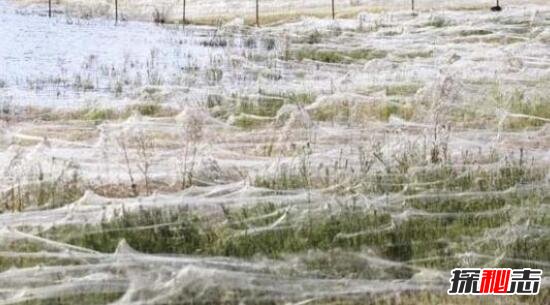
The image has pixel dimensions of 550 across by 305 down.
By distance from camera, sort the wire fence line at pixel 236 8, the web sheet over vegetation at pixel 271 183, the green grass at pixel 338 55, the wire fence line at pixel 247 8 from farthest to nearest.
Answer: the wire fence line at pixel 236 8 < the wire fence line at pixel 247 8 < the green grass at pixel 338 55 < the web sheet over vegetation at pixel 271 183

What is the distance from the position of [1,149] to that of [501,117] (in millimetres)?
5653

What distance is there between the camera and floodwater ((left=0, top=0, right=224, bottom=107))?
13.3 metres

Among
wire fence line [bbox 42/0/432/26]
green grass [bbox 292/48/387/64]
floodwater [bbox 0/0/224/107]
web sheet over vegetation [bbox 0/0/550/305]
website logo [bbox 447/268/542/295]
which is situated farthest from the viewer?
wire fence line [bbox 42/0/432/26]

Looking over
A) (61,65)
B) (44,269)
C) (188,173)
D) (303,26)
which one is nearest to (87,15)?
(303,26)

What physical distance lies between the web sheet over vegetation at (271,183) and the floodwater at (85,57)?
11cm

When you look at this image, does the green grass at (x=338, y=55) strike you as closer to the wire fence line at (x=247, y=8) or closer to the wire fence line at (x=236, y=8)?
the wire fence line at (x=247, y=8)

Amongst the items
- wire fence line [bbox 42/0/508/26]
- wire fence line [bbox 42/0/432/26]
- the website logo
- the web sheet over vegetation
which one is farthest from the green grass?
the website logo

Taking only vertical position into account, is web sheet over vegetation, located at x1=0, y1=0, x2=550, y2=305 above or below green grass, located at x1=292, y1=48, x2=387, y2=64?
below

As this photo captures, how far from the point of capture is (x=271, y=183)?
8.07 m

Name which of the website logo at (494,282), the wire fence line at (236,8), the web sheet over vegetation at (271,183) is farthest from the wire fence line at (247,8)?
the website logo at (494,282)

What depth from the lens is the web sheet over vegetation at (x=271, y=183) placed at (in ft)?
19.6

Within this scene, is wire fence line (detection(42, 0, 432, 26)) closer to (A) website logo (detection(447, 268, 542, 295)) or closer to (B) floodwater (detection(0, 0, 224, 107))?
(B) floodwater (detection(0, 0, 224, 107))

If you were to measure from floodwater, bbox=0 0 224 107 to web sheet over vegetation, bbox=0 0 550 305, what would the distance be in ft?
0.38

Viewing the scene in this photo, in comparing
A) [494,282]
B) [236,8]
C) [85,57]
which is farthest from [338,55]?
[236,8]
